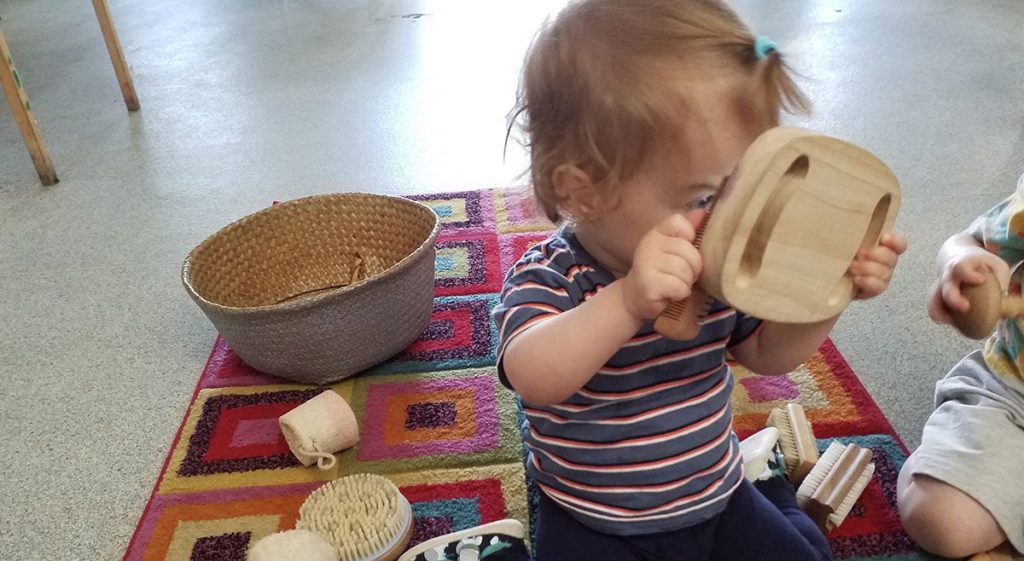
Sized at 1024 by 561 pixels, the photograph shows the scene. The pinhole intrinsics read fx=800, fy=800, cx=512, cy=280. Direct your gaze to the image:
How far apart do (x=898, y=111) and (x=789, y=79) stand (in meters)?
1.34

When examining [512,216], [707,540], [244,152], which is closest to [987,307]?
[707,540]

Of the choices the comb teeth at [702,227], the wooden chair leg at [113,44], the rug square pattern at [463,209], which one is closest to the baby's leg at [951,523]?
the comb teeth at [702,227]

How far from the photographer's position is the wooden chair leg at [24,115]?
1.49m

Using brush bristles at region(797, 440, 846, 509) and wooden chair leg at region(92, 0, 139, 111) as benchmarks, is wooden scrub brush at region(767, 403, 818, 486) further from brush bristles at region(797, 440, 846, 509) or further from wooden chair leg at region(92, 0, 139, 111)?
wooden chair leg at region(92, 0, 139, 111)

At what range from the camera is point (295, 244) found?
1153mm

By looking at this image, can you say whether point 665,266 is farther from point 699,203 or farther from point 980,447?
point 980,447

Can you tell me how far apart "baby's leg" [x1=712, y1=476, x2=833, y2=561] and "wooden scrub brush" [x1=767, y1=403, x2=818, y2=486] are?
4.7 inches

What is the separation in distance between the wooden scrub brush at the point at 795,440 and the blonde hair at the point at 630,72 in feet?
1.35

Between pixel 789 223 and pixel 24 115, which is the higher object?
pixel 789 223

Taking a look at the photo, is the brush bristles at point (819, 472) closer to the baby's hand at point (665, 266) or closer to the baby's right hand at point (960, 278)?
the baby's right hand at point (960, 278)

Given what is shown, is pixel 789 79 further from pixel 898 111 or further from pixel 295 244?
pixel 898 111

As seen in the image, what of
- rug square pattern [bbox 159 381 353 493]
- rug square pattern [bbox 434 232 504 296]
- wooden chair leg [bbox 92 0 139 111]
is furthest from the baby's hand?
wooden chair leg [bbox 92 0 139 111]

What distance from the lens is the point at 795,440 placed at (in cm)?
83

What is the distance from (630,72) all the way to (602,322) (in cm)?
16
